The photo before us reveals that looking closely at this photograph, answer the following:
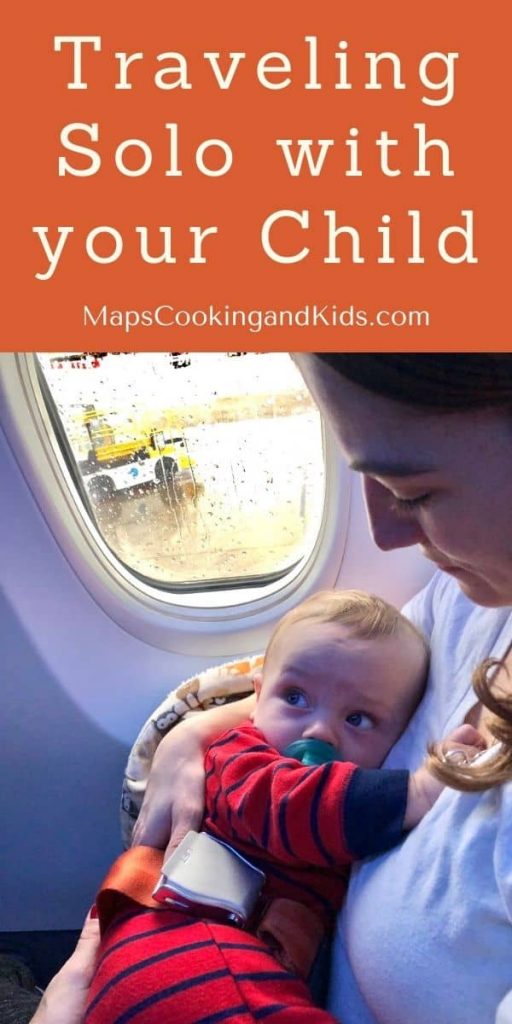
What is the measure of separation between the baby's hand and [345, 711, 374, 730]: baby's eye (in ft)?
0.61

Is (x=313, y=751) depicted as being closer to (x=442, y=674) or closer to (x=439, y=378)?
(x=442, y=674)

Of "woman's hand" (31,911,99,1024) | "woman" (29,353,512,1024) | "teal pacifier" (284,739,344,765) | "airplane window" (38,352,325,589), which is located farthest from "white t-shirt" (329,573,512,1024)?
"airplane window" (38,352,325,589)

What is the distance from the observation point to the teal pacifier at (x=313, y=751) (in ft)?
3.83

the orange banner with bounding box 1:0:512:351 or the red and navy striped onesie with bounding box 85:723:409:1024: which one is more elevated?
the orange banner with bounding box 1:0:512:351

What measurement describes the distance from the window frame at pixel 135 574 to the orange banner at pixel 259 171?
2.12ft

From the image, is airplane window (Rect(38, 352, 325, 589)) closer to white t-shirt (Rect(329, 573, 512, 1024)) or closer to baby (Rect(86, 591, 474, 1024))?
→ baby (Rect(86, 591, 474, 1024))

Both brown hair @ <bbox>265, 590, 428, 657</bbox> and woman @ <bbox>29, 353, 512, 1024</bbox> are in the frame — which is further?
brown hair @ <bbox>265, 590, 428, 657</bbox>

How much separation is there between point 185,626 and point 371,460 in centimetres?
98

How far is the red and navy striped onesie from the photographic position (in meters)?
0.96

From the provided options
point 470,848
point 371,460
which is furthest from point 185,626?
point 371,460

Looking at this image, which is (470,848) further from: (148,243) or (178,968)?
(148,243)

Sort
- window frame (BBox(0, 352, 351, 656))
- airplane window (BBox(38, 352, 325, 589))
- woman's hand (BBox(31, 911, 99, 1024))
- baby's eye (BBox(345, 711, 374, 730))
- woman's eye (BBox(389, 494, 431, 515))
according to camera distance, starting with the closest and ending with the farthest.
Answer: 1. woman's eye (BBox(389, 494, 431, 515))
2. woman's hand (BBox(31, 911, 99, 1024))
3. baby's eye (BBox(345, 711, 374, 730))
4. airplane window (BBox(38, 352, 325, 589))
5. window frame (BBox(0, 352, 351, 656))

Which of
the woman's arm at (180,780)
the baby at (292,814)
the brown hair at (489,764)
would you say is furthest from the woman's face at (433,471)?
the woman's arm at (180,780)

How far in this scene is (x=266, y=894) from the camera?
111 cm
